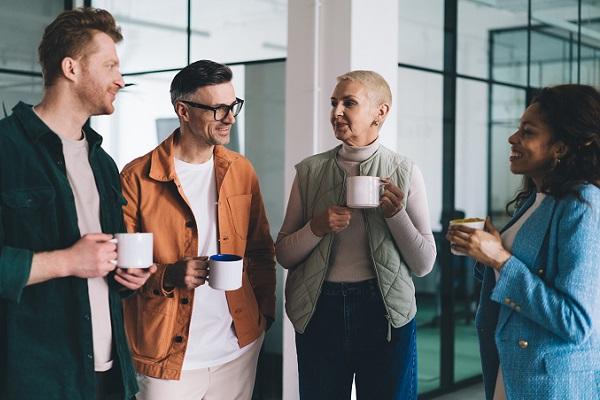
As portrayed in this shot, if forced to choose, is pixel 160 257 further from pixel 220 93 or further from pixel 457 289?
pixel 457 289

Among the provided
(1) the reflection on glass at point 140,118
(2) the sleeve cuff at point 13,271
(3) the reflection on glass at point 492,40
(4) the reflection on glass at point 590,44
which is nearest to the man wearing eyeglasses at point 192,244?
(2) the sleeve cuff at point 13,271

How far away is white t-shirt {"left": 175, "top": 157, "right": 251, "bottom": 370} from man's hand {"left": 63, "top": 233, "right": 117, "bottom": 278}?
1.74ft

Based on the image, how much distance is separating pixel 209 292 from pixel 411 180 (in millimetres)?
759

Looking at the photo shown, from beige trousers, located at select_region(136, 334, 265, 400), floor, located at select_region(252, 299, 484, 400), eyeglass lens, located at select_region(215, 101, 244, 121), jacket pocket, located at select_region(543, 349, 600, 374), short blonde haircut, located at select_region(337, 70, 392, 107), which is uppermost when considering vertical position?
short blonde haircut, located at select_region(337, 70, 392, 107)

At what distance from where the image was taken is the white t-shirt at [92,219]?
2.06 metres

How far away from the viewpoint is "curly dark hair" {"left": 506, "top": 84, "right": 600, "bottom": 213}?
201cm

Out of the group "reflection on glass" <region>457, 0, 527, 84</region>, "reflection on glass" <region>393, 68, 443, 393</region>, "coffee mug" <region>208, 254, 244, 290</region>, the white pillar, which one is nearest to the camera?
"coffee mug" <region>208, 254, 244, 290</region>

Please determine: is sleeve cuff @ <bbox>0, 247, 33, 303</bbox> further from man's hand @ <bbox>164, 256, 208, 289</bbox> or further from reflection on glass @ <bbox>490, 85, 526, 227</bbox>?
reflection on glass @ <bbox>490, 85, 526, 227</bbox>

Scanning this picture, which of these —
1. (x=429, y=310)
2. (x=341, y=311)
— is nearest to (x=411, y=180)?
(x=341, y=311)

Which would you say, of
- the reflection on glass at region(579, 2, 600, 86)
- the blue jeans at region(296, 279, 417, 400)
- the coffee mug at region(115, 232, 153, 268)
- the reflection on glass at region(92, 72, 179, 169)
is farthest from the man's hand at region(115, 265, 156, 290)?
the reflection on glass at region(579, 2, 600, 86)

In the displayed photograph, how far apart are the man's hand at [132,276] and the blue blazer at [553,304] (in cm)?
94

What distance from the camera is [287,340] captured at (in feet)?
12.3

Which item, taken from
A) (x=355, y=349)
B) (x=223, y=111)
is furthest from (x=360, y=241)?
(x=223, y=111)

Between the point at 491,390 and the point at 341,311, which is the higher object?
the point at 341,311
